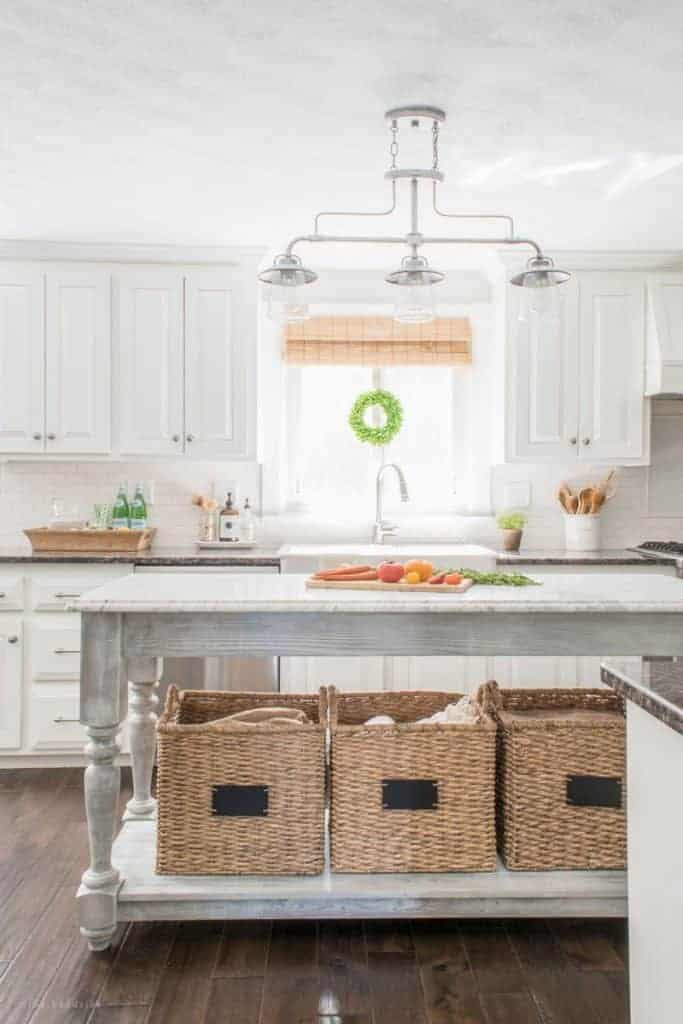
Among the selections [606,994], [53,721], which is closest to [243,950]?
[606,994]

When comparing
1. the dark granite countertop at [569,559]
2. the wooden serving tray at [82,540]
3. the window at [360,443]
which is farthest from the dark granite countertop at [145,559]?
→ the dark granite countertop at [569,559]

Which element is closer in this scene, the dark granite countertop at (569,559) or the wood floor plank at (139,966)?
the wood floor plank at (139,966)

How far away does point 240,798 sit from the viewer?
2432 millimetres

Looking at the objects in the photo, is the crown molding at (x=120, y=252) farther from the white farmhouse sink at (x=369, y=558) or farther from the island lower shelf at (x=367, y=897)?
the island lower shelf at (x=367, y=897)

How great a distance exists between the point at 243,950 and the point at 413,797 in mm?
635

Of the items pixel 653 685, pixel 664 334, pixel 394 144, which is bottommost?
pixel 653 685

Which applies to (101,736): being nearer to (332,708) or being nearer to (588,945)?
(332,708)

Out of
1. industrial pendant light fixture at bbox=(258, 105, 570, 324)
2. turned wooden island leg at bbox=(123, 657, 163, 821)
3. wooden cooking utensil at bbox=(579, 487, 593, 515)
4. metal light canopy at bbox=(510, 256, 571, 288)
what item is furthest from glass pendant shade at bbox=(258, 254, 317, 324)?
wooden cooking utensil at bbox=(579, 487, 593, 515)

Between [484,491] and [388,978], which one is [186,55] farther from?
[484,491]

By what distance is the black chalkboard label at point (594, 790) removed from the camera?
247 centimetres

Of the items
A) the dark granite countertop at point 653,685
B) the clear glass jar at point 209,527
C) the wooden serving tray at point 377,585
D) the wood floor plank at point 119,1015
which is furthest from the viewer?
the clear glass jar at point 209,527

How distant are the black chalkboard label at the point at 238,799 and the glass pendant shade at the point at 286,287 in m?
1.48

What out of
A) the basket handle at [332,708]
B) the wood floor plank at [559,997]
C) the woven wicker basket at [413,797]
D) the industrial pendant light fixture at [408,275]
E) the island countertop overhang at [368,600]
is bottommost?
the wood floor plank at [559,997]

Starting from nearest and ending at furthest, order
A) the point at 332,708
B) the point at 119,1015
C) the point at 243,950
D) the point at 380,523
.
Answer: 1. the point at 119,1015
2. the point at 243,950
3. the point at 332,708
4. the point at 380,523
